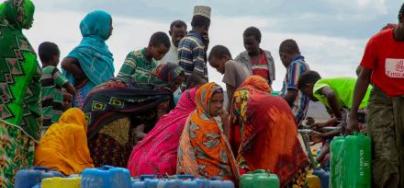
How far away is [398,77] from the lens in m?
8.08

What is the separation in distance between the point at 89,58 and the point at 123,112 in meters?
1.35

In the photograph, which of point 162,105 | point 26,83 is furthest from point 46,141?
point 162,105

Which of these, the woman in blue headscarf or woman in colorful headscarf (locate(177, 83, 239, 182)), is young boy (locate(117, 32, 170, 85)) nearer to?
the woman in blue headscarf

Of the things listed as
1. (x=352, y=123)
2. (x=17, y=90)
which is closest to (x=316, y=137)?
(x=352, y=123)

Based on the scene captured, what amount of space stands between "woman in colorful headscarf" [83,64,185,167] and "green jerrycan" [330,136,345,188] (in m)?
2.11

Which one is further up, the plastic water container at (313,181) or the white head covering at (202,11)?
the white head covering at (202,11)

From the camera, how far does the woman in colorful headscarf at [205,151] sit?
8.51 meters

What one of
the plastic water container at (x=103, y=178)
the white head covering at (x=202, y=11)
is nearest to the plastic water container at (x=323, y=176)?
the white head covering at (x=202, y=11)

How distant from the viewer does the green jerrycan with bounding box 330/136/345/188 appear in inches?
321

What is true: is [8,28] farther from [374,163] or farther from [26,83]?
[374,163]

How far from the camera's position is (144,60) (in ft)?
34.3

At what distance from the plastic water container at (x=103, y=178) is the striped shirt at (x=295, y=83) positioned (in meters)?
4.67

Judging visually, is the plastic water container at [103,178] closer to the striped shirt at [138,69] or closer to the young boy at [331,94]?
the striped shirt at [138,69]

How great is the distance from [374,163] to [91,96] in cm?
300
